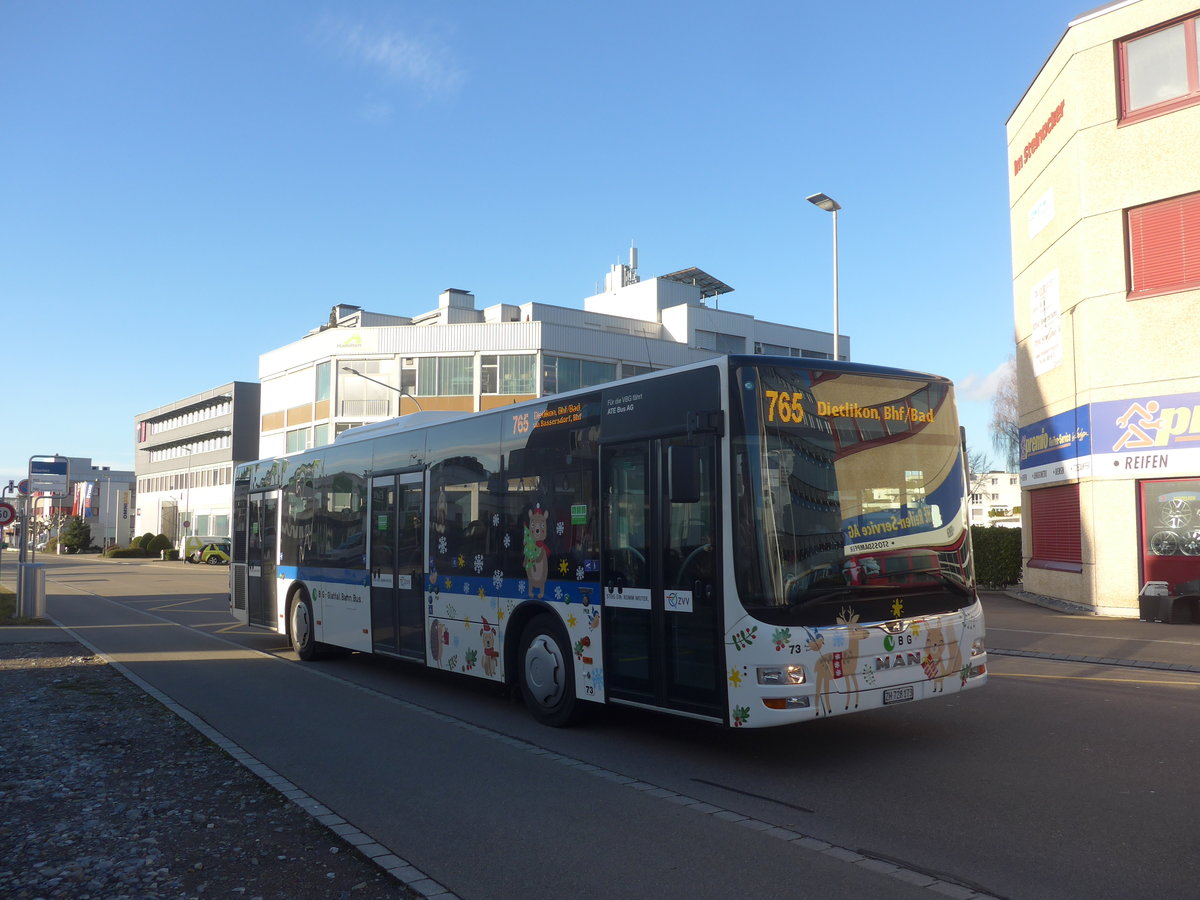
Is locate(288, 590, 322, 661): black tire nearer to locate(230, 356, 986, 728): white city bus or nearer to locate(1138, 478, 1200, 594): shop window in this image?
locate(230, 356, 986, 728): white city bus

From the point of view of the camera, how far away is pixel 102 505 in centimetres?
12150

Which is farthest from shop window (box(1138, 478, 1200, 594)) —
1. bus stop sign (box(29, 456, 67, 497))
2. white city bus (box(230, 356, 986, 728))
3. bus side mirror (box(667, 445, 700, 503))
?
bus stop sign (box(29, 456, 67, 497))

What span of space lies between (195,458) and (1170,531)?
8311 centimetres

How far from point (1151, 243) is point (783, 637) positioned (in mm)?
16500

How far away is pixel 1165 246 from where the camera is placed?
744 inches

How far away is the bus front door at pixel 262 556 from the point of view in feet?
50.4

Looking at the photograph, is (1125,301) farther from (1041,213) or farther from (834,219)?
(834,219)

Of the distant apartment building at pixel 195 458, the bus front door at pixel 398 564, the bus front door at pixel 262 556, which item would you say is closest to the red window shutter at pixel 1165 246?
the bus front door at pixel 398 564

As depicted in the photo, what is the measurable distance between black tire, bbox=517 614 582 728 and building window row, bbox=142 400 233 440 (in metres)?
77.2

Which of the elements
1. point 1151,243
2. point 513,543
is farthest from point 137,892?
point 1151,243

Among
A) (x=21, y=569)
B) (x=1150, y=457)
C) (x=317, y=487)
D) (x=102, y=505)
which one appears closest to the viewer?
(x=317, y=487)

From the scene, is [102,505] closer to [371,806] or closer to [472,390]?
[472,390]

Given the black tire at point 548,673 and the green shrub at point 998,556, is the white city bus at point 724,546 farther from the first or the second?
the green shrub at point 998,556

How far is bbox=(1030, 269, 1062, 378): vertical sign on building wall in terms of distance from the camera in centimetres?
2153
